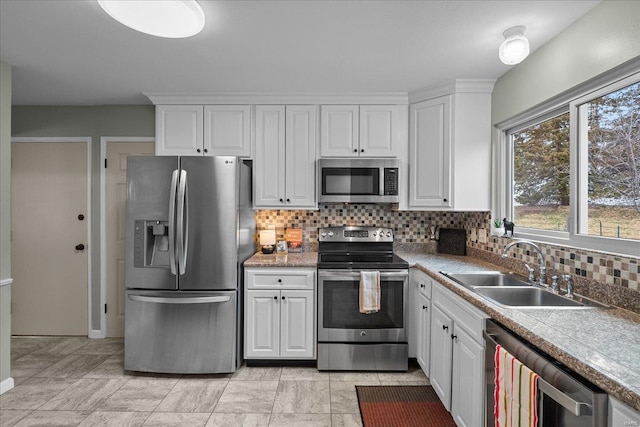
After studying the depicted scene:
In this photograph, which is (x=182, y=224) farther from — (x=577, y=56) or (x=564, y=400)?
(x=577, y=56)

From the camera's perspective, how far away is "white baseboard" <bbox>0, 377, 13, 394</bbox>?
2432 millimetres

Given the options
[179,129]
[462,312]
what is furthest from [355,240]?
[179,129]

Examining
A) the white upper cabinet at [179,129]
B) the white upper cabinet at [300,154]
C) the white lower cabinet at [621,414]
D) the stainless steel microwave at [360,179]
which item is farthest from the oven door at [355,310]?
the white lower cabinet at [621,414]

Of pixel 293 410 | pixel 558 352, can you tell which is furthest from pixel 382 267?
pixel 558 352

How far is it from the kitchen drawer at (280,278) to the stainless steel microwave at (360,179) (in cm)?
71

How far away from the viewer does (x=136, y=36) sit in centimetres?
205

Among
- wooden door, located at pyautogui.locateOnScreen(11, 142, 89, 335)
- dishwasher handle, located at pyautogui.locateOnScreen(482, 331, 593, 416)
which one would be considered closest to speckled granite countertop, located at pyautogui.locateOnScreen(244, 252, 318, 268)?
dishwasher handle, located at pyautogui.locateOnScreen(482, 331, 593, 416)

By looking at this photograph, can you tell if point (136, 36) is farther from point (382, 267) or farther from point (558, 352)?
point (558, 352)

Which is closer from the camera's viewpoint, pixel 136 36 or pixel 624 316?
pixel 624 316

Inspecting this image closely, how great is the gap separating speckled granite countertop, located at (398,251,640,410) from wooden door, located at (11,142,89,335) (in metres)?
3.65

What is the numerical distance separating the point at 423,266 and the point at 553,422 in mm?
1477

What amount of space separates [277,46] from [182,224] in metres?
1.41

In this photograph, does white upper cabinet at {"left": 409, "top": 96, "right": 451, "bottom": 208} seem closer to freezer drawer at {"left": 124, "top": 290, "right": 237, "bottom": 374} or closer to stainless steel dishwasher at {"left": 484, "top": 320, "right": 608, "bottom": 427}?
stainless steel dishwasher at {"left": 484, "top": 320, "right": 608, "bottom": 427}

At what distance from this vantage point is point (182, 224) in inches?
100
